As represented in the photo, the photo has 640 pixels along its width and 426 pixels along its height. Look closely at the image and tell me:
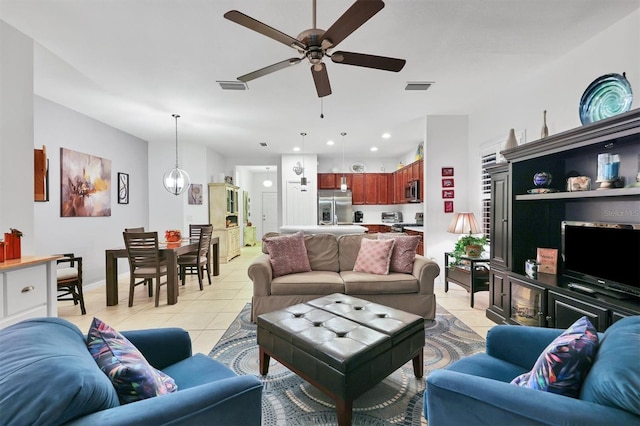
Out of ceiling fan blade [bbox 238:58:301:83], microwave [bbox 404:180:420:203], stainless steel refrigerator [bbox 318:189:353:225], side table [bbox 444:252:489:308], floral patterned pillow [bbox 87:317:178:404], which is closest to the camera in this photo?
floral patterned pillow [bbox 87:317:178:404]

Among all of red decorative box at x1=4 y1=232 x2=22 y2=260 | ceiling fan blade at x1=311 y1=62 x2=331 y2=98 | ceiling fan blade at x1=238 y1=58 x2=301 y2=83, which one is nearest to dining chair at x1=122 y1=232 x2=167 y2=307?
red decorative box at x1=4 y1=232 x2=22 y2=260

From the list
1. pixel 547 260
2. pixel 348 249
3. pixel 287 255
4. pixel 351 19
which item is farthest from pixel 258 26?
pixel 547 260

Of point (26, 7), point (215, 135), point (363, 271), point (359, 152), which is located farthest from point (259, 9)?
point (359, 152)

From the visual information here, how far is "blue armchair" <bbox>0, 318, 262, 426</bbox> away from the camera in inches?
26.9

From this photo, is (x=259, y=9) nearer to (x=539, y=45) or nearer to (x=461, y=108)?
(x=539, y=45)

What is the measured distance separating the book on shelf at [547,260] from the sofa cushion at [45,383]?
3.38m

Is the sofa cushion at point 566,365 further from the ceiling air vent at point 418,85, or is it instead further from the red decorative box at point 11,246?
the red decorative box at point 11,246

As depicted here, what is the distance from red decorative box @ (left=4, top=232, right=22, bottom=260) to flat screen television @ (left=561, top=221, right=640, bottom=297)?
4557 mm

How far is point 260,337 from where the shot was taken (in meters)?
2.04

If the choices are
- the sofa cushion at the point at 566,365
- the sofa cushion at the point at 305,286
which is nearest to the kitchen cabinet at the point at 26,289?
the sofa cushion at the point at 305,286

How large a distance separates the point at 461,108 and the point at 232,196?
219 inches

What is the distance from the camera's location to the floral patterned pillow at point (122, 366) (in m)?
0.93

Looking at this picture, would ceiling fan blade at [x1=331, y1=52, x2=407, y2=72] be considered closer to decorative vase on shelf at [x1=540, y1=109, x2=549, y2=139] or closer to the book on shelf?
decorative vase on shelf at [x1=540, y1=109, x2=549, y2=139]

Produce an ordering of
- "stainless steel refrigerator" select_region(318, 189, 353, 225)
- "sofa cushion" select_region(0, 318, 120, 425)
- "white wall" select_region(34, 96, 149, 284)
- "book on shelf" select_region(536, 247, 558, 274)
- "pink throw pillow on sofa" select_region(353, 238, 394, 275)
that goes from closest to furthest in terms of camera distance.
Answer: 1. "sofa cushion" select_region(0, 318, 120, 425)
2. "book on shelf" select_region(536, 247, 558, 274)
3. "pink throw pillow on sofa" select_region(353, 238, 394, 275)
4. "white wall" select_region(34, 96, 149, 284)
5. "stainless steel refrigerator" select_region(318, 189, 353, 225)
